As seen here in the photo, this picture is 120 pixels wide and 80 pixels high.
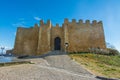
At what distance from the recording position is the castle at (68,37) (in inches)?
909

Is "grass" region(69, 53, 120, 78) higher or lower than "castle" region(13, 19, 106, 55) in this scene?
lower

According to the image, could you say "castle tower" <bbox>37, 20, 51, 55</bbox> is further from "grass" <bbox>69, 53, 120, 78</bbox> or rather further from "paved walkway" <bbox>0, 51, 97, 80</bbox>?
"paved walkway" <bbox>0, 51, 97, 80</bbox>

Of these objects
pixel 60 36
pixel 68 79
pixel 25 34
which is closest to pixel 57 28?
pixel 60 36

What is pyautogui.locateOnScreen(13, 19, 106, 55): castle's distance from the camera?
23094mm

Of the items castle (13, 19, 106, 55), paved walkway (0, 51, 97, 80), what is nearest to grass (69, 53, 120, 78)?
paved walkway (0, 51, 97, 80)

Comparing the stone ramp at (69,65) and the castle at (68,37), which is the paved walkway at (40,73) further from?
the castle at (68,37)

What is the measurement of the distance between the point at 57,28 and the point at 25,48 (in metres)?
7.57

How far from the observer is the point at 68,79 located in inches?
226

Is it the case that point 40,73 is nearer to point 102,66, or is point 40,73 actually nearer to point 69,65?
point 69,65

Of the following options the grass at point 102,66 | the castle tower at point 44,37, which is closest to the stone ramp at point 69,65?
the grass at point 102,66

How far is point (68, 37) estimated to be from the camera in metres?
23.7

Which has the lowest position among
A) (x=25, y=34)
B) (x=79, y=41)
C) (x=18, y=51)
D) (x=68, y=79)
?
(x=68, y=79)

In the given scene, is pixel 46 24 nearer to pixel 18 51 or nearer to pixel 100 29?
pixel 18 51

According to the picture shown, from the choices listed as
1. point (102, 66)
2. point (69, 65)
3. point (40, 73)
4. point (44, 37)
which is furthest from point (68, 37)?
point (40, 73)
